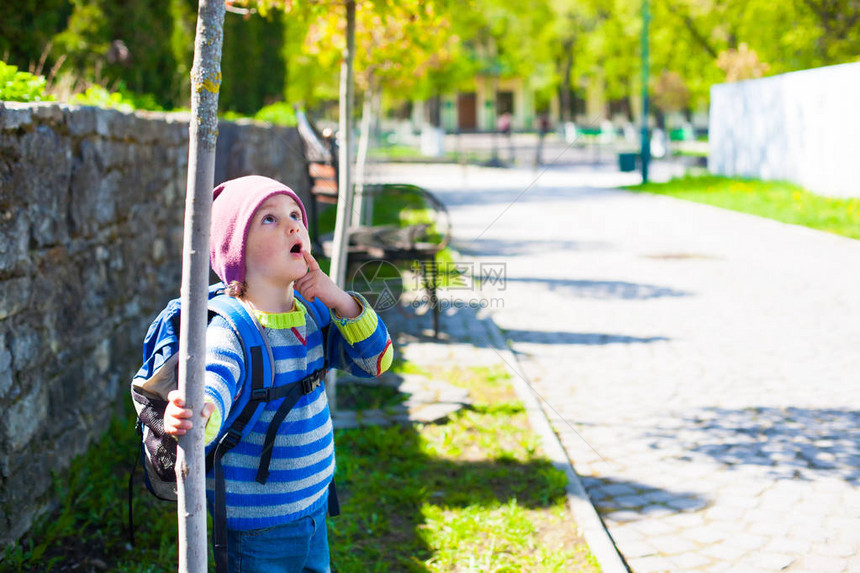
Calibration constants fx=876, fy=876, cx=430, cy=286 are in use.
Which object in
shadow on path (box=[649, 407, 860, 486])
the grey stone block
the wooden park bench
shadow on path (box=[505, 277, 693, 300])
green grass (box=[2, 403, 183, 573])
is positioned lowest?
green grass (box=[2, 403, 183, 573])

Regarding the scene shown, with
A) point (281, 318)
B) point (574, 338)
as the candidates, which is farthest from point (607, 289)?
point (281, 318)

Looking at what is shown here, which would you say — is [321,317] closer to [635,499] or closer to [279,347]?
[279,347]

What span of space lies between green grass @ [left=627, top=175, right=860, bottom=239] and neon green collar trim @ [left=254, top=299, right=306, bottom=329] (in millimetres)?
11130

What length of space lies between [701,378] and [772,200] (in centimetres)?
1144

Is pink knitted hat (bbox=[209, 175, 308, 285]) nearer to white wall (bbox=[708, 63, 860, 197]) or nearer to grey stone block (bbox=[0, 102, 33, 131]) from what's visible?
grey stone block (bbox=[0, 102, 33, 131])

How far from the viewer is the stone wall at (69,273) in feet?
11.3

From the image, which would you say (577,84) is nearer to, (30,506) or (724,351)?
(724,351)

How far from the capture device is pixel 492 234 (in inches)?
557

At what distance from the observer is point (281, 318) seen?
7.73ft

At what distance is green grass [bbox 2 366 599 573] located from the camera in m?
3.61

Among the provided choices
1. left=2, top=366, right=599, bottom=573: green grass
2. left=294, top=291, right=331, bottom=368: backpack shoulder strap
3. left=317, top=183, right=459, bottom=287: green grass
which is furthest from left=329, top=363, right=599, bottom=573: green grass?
left=317, top=183, right=459, bottom=287: green grass

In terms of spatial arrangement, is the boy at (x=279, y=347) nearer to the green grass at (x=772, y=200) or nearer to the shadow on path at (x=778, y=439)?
the shadow on path at (x=778, y=439)

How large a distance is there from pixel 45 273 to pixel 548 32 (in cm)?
4962

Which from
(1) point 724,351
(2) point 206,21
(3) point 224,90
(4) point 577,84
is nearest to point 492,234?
(3) point 224,90
